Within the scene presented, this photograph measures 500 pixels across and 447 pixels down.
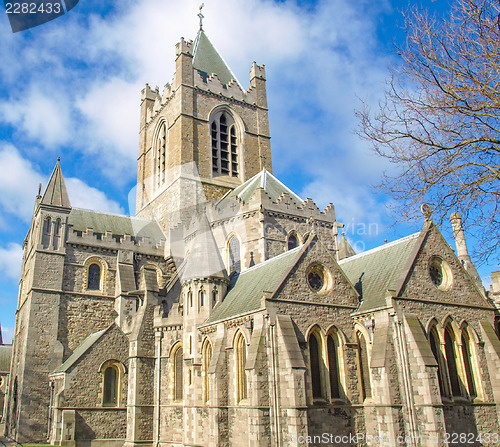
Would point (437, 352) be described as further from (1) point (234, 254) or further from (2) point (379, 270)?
(1) point (234, 254)

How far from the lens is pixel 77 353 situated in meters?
25.3

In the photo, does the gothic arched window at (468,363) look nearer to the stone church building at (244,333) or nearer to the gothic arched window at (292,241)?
the stone church building at (244,333)

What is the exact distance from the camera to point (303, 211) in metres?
29.7

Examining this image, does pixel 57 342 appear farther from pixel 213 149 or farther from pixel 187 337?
pixel 213 149

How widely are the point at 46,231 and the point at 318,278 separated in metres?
17.6

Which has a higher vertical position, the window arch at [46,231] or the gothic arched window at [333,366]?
the window arch at [46,231]

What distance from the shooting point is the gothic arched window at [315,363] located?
1809 cm

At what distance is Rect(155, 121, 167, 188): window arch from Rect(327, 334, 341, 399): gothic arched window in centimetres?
2486

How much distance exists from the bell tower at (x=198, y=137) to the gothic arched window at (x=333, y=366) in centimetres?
1815

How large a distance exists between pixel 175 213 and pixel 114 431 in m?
16.4

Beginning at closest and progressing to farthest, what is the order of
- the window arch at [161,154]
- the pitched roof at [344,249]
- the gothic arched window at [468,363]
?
the gothic arched window at [468,363]
the pitched roof at [344,249]
the window arch at [161,154]

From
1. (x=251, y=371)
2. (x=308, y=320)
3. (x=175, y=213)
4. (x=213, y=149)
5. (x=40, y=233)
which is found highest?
(x=213, y=149)

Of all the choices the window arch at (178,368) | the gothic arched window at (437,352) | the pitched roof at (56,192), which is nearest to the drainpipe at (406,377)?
the gothic arched window at (437,352)

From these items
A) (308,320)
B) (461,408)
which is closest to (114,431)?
(308,320)
